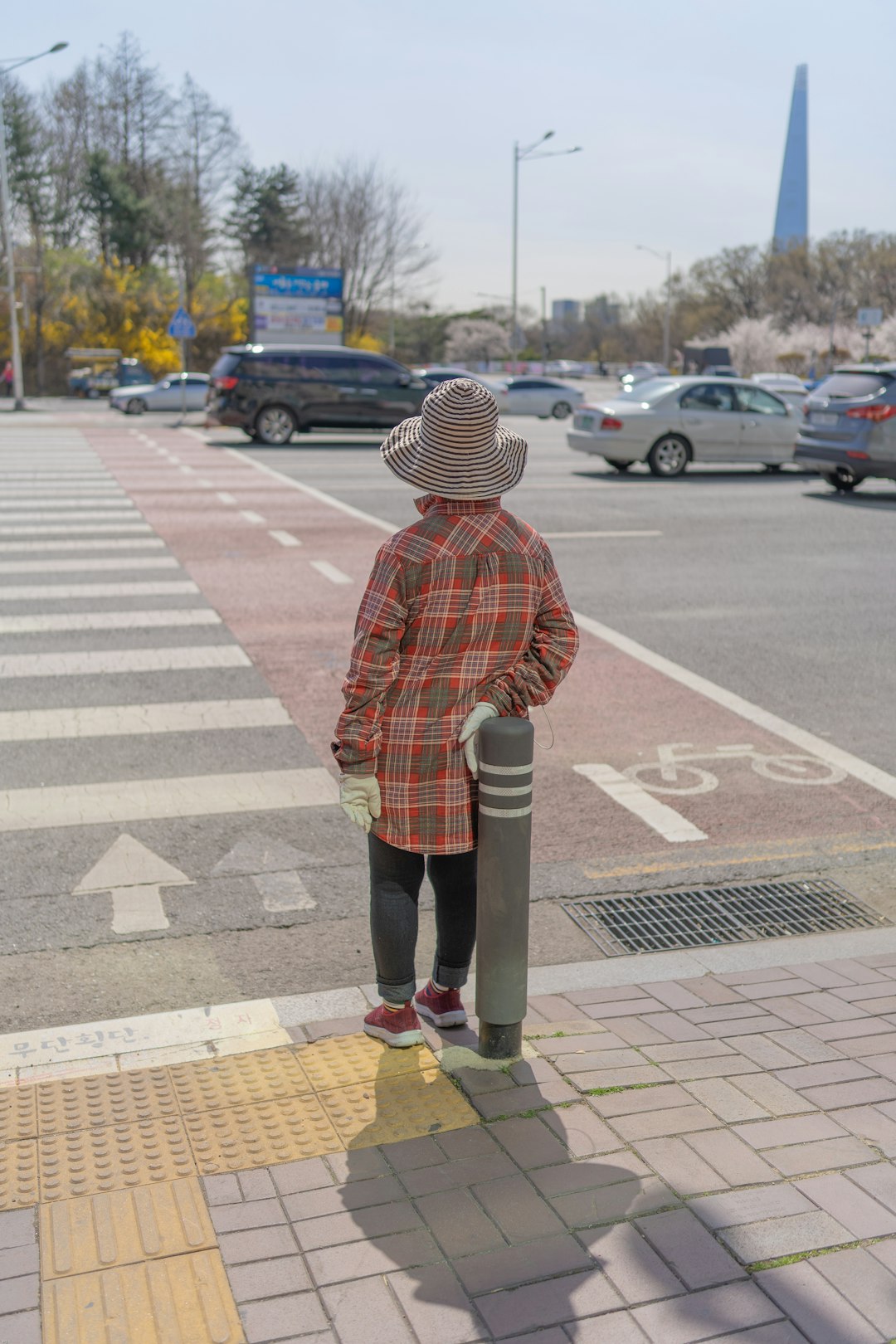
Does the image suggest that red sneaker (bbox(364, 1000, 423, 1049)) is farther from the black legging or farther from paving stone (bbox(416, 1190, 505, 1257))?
paving stone (bbox(416, 1190, 505, 1257))

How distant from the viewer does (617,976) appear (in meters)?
4.06

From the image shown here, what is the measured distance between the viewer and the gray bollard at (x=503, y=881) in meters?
3.19

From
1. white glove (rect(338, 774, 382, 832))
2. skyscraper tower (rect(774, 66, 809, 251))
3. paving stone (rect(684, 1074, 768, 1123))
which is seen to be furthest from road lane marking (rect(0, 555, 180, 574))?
skyscraper tower (rect(774, 66, 809, 251))

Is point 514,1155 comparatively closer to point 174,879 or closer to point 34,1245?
point 34,1245

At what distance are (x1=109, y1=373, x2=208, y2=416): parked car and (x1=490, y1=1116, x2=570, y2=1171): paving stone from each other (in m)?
37.9

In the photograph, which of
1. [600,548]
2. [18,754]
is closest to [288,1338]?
[18,754]

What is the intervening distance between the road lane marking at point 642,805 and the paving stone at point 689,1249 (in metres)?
2.66

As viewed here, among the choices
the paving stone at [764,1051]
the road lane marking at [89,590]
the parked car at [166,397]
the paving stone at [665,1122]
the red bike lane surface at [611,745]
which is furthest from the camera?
the parked car at [166,397]

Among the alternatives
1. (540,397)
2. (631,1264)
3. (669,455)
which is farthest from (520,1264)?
(540,397)

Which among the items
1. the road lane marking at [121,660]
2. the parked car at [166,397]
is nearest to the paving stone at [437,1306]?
the road lane marking at [121,660]

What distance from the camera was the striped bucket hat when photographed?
3213 mm

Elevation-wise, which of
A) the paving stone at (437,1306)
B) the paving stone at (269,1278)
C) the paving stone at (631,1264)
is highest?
the paving stone at (631,1264)

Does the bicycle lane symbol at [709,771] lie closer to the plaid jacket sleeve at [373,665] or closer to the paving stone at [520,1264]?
the plaid jacket sleeve at [373,665]

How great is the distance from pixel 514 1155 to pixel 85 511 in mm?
13065
